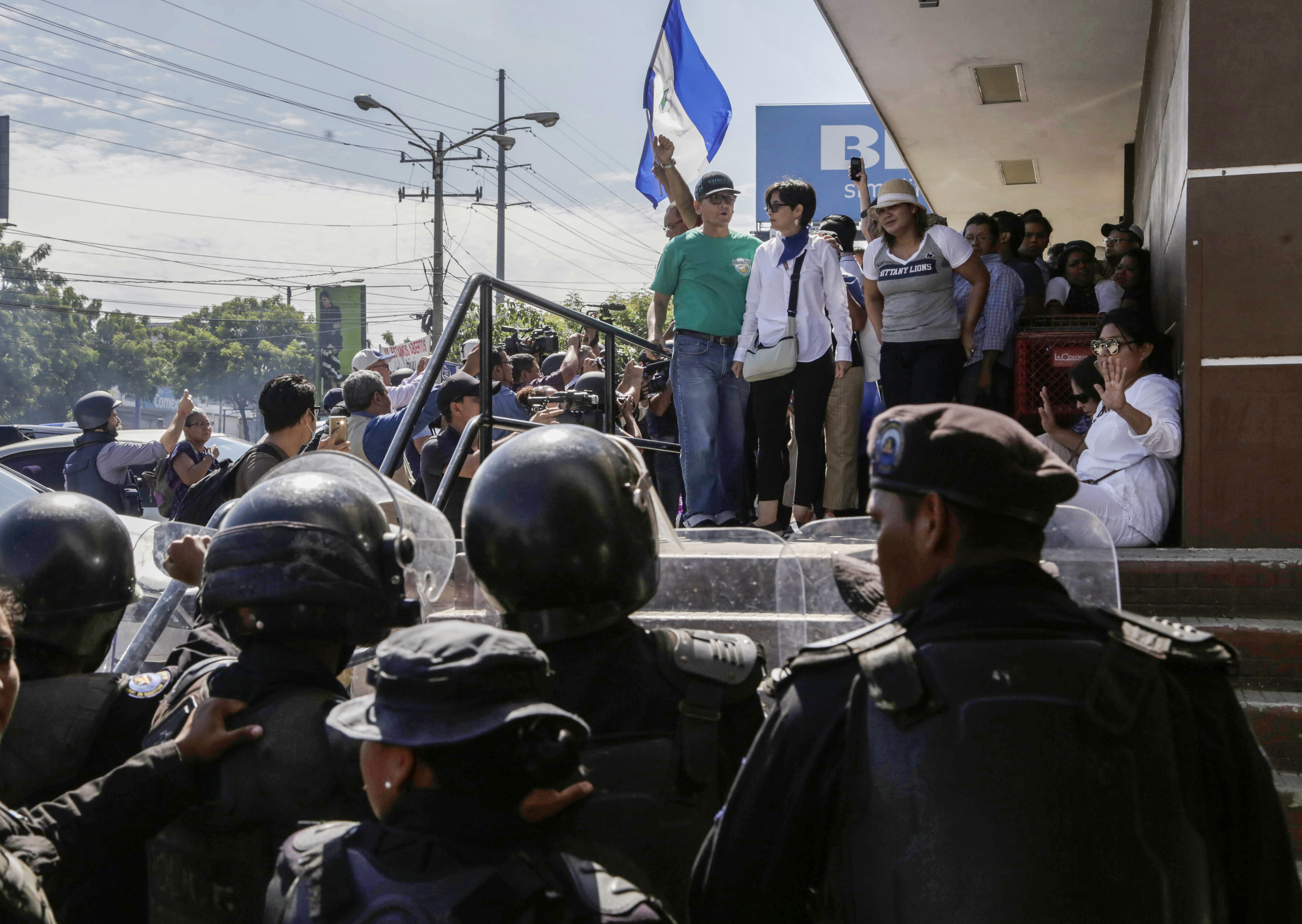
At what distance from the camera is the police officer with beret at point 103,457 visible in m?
7.71

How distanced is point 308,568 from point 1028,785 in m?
1.38

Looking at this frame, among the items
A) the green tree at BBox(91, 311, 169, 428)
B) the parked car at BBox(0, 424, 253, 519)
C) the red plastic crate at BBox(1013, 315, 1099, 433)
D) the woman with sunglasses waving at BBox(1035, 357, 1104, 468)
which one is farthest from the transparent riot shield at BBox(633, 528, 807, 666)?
the green tree at BBox(91, 311, 169, 428)

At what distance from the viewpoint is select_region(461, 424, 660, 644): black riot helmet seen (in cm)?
212

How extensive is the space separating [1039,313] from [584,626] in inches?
243

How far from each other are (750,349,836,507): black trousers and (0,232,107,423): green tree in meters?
50.8

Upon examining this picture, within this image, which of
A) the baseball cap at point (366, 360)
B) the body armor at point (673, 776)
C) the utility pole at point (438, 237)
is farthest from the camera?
the utility pole at point (438, 237)

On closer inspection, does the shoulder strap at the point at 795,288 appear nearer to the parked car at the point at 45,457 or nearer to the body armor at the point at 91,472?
the parked car at the point at 45,457

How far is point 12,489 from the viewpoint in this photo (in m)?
6.34

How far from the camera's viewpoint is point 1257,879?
1.61 metres

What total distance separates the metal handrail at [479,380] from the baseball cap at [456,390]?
22 cm

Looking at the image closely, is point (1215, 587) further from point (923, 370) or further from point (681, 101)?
point (681, 101)

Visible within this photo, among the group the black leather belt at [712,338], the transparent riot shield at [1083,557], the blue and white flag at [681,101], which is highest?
the blue and white flag at [681,101]

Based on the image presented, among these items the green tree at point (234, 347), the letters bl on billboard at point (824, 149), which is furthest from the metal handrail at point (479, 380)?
the green tree at point (234, 347)

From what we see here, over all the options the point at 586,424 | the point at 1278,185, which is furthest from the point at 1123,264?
the point at 586,424
